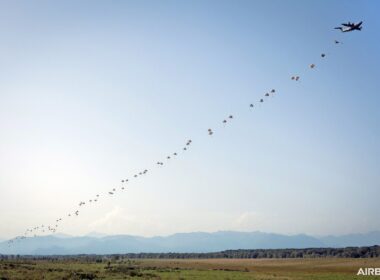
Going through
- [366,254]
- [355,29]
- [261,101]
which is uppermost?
[355,29]

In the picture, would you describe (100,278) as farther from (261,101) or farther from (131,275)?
(261,101)

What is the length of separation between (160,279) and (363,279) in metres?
30.7

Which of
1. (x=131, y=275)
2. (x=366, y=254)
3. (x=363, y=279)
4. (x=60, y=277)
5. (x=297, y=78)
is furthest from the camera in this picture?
(x=366, y=254)

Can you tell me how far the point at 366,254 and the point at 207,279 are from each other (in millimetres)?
146412

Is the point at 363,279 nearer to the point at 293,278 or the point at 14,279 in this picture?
the point at 293,278

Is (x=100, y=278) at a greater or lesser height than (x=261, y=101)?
lesser

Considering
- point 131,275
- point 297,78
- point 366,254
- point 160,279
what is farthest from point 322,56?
point 366,254

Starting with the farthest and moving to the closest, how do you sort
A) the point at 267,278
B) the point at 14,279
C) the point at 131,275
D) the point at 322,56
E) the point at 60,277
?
the point at 267,278
the point at 131,275
the point at 60,277
the point at 14,279
the point at 322,56

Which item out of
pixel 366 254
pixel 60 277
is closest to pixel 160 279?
pixel 60 277

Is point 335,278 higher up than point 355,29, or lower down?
lower down

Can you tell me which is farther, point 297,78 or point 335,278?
point 335,278

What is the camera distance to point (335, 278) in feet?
242

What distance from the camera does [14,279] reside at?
2211 inches

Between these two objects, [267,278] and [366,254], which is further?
[366,254]
